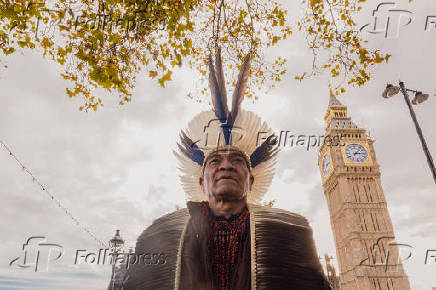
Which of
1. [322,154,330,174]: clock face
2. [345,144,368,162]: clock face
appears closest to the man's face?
[345,144,368,162]: clock face

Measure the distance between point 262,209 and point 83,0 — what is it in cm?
505

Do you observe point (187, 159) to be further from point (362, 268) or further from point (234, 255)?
point (362, 268)

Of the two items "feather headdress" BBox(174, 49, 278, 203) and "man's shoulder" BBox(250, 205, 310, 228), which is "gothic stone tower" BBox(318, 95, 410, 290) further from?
"man's shoulder" BBox(250, 205, 310, 228)

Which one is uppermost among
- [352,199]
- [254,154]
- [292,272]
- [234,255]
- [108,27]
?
[352,199]

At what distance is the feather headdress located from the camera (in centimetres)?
263

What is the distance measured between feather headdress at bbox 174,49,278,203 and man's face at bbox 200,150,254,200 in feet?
0.32

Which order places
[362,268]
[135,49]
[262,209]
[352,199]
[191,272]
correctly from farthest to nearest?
1. [352,199]
2. [362,268]
3. [135,49]
4. [262,209]
5. [191,272]

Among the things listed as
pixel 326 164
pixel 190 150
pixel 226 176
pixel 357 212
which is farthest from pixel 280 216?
pixel 326 164

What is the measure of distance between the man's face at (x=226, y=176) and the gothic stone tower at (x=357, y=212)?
149ft

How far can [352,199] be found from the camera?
4862 centimetres

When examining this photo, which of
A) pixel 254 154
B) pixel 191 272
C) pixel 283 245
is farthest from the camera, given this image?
pixel 254 154

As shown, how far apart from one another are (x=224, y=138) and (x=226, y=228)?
33.2 inches

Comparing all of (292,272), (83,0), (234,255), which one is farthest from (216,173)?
(83,0)

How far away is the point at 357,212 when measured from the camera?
48.2 m
